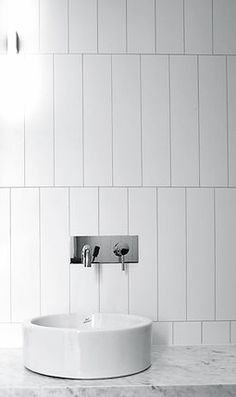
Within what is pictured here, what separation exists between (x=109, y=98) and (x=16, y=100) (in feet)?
1.12

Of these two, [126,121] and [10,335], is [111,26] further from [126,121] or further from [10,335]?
[10,335]

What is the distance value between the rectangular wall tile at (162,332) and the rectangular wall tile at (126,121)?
525 millimetres

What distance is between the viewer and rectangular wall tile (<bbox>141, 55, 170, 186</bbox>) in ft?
6.42

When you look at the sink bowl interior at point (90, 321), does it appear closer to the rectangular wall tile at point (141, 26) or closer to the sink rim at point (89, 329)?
the sink rim at point (89, 329)

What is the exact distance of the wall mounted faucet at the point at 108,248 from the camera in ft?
6.30

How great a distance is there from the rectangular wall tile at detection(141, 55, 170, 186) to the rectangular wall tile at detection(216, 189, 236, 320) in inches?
8.9

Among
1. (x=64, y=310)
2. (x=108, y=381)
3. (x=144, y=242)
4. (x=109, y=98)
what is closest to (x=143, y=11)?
(x=109, y=98)

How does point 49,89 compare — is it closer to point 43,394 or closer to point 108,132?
point 108,132

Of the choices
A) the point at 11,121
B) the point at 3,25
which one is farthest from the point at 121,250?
the point at 3,25

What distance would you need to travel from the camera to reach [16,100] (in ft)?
6.39

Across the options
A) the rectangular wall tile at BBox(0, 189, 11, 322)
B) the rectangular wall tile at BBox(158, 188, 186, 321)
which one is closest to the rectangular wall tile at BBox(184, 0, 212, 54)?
the rectangular wall tile at BBox(158, 188, 186, 321)

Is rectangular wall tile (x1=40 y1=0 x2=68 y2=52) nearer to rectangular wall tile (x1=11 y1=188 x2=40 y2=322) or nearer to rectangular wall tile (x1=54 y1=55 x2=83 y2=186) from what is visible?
rectangular wall tile (x1=54 y1=55 x2=83 y2=186)

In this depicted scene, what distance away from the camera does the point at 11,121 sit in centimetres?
194

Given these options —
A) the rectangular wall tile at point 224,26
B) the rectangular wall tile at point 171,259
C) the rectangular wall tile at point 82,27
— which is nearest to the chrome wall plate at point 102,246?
the rectangular wall tile at point 171,259
